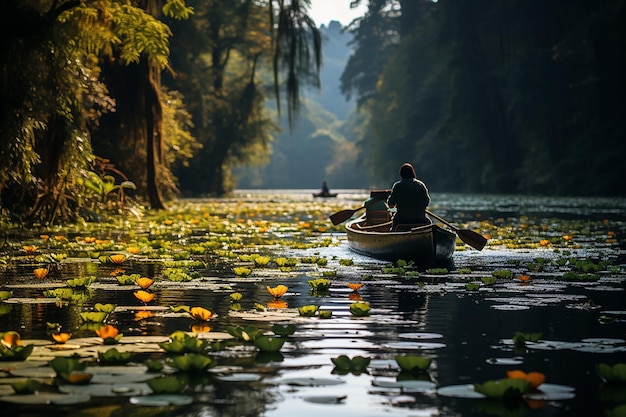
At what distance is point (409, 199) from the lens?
16.2 metres

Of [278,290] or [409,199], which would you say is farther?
[409,199]

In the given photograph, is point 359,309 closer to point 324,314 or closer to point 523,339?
point 324,314

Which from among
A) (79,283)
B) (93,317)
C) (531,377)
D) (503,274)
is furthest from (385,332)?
(503,274)

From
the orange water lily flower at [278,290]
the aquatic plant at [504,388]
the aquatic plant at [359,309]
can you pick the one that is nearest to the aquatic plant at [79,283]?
the orange water lily flower at [278,290]

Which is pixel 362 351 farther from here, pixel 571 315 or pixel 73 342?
pixel 571 315

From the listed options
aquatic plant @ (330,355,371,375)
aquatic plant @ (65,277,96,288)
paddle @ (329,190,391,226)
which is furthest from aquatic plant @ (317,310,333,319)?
paddle @ (329,190,391,226)

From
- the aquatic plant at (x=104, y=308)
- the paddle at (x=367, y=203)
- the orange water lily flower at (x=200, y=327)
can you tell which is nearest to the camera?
the orange water lily flower at (x=200, y=327)

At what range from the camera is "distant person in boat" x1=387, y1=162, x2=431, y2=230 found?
16156 mm

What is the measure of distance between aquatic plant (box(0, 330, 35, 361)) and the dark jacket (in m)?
9.93

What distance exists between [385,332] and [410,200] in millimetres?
8246

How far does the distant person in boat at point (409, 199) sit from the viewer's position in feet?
53.0

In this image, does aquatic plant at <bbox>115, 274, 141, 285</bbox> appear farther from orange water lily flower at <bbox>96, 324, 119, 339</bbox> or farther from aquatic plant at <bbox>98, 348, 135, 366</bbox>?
aquatic plant at <bbox>98, 348, 135, 366</bbox>

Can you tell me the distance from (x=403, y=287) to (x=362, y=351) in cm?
470

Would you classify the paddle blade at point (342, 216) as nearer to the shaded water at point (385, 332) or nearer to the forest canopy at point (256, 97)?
the forest canopy at point (256, 97)
